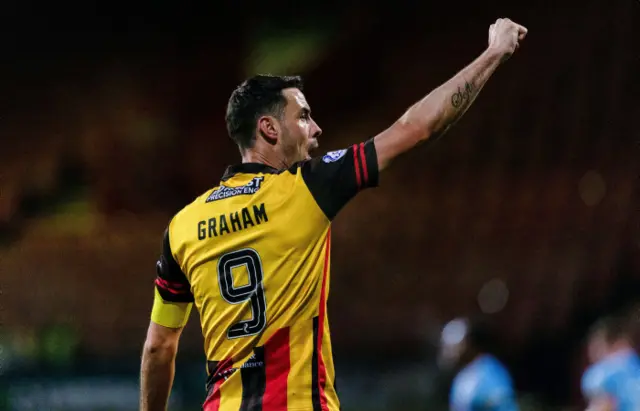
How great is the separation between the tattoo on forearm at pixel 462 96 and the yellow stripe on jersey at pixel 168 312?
1.22 meters

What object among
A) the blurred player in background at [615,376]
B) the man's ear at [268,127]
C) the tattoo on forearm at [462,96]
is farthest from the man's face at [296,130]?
the blurred player in background at [615,376]

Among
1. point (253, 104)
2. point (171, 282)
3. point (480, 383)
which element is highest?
point (253, 104)

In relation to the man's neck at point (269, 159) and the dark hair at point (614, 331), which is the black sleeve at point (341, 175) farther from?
the dark hair at point (614, 331)

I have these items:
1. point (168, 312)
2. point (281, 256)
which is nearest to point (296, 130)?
point (281, 256)

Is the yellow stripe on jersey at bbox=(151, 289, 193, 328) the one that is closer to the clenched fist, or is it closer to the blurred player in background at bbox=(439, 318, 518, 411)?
the clenched fist

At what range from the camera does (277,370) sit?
7.97ft

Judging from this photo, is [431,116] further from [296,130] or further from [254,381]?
[254,381]

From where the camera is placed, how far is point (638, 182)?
13617mm

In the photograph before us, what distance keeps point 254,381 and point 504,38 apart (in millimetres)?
1297

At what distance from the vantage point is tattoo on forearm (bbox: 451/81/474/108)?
2352 mm

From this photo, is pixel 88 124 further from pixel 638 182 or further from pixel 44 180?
pixel 638 182

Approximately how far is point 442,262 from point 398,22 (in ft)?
13.5

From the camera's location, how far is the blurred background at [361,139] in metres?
12.4

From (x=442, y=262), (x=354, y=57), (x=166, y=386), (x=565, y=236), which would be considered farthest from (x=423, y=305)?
(x=166, y=386)
